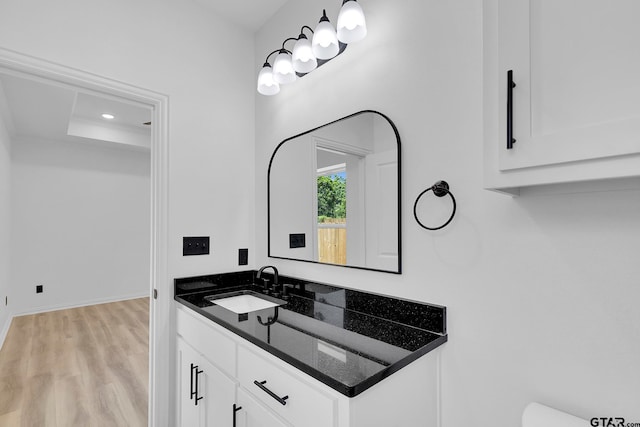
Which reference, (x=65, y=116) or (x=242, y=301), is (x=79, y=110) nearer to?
(x=65, y=116)

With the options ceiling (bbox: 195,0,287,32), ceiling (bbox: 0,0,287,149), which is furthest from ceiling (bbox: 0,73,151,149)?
ceiling (bbox: 195,0,287,32)

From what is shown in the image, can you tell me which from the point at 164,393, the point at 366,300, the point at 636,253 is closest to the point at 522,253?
the point at 636,253

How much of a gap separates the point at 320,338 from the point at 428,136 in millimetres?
837

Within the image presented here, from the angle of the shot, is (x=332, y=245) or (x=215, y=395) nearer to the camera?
(x=215, y=395)

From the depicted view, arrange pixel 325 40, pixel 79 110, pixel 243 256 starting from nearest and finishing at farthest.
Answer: pixel 325 40 → pixel 243 256 → pixel 79 110

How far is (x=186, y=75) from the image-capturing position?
189 cm

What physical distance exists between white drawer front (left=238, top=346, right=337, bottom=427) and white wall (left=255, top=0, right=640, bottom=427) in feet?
1.70

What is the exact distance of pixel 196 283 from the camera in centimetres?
186

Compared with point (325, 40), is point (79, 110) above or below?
above

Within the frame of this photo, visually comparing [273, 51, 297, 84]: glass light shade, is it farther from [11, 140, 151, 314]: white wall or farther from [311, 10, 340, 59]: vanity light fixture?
[11, 140, 151, 314]: white wall

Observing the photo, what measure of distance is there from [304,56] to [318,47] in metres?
0.14

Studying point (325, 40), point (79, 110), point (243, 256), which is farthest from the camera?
point (79, 110)

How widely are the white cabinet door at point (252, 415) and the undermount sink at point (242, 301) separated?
58 cm

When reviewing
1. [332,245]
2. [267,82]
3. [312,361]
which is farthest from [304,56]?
[312,361]
